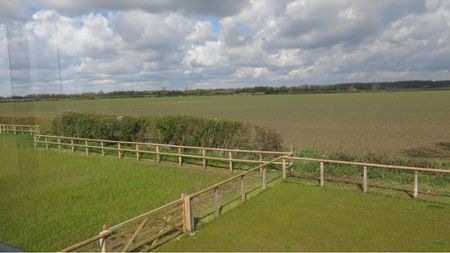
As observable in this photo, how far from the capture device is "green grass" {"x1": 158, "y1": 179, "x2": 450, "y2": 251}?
22.5 ft

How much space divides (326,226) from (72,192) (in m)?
7.92

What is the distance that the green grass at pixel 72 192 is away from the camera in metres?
7.64

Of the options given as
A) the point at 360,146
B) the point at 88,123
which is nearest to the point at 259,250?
the point at 360,146

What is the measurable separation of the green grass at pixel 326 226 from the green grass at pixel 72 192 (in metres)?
2.54

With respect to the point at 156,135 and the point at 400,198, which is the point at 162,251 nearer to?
the point at 400,198

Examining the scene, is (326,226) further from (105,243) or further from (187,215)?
(105,243)

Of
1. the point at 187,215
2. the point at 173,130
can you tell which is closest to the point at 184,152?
the point at 173,130

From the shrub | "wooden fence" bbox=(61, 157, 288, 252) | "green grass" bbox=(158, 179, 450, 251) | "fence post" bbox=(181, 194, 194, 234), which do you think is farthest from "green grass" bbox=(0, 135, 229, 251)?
the shrub

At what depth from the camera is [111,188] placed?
1183 cm

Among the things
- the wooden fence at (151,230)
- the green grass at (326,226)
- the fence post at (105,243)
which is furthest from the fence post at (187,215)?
the fence post at (105,243)

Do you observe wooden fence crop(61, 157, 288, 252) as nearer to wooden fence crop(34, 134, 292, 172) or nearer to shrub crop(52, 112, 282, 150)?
wooden fence crop(34, 134, 292, 172)

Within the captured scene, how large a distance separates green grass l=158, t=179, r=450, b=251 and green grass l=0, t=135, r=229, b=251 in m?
2.54

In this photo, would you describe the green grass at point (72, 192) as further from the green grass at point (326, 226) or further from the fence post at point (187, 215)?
the green grass at point (326, 226)

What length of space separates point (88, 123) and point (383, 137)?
1979 cm
